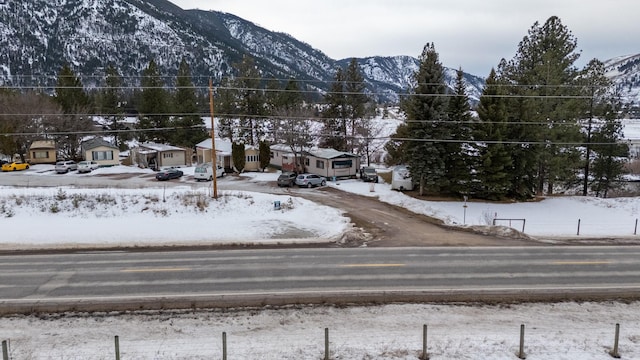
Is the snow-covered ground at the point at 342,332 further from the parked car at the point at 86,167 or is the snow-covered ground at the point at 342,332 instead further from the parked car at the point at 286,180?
the parked car at the point at 86,167

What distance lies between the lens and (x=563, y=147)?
129ft

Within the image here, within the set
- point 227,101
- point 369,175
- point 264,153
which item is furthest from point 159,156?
point 369,175

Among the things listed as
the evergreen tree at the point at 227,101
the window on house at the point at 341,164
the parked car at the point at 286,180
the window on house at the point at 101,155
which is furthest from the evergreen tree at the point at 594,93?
the window on house at the point at 101,155

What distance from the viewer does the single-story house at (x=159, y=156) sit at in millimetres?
51969

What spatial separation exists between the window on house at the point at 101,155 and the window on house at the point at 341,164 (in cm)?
2901

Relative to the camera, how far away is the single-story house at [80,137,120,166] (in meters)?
52.8

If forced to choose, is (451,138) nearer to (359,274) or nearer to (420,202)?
(420,202)

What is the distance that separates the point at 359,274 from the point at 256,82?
45.4 m

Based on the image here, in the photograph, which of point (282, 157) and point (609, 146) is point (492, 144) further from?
point (282, 157)

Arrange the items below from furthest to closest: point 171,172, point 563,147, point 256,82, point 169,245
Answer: point 256,82
point 171,172
point 563,147
point 169,245

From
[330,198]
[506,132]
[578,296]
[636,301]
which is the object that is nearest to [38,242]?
[330,198]

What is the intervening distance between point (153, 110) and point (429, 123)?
136ft

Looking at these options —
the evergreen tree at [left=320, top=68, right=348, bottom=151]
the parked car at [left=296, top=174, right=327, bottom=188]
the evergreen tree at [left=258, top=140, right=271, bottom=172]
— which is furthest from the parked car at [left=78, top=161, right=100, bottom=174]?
the evergreen tree at [left=320, top=68, right=348, bottom=151]

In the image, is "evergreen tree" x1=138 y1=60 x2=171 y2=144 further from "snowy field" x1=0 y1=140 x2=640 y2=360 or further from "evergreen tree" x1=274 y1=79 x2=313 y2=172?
"snowy field" x1=0 y1=140 x2=640 y2=360
